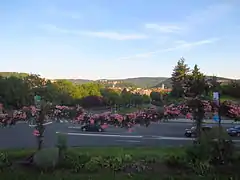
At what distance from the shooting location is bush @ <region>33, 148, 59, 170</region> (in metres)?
7.11

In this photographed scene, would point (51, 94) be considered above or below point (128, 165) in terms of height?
above

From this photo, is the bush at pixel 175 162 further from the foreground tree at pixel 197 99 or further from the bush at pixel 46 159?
the bush at pixel 46 159

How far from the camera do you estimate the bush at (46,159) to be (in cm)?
711

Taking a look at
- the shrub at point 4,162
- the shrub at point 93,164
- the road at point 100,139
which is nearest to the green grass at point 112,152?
the shrub at point 4,162

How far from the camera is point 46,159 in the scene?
7191mm

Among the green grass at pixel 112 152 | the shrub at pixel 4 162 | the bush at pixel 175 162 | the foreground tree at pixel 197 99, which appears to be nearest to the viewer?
the shrub at pixel 4 162

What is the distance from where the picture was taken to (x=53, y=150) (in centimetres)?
746

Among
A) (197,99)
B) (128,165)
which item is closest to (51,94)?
(128,165)

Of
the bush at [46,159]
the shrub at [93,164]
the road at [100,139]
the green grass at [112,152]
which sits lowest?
the road at [100,139]

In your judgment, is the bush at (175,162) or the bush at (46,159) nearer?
the bush at (46,159)

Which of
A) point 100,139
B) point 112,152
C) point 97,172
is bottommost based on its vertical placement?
point 100,139

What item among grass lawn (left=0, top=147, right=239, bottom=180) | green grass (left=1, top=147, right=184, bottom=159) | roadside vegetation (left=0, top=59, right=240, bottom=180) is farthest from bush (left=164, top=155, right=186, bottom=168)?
green grass (left=1, top=147, right=184, bottom=159)

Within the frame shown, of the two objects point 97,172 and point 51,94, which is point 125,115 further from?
point 51,94

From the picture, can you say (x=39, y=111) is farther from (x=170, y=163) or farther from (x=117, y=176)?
(x=170, y=163)
